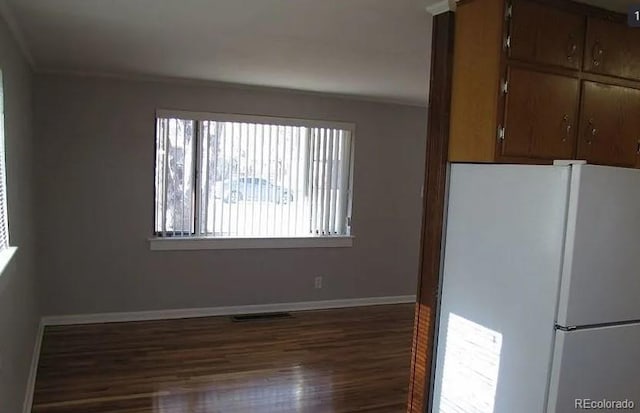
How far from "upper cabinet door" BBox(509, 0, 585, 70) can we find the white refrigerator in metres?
0.54

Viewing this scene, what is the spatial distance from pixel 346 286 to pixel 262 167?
1.67 metres

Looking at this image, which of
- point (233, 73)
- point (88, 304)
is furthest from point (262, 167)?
point (88, 304)

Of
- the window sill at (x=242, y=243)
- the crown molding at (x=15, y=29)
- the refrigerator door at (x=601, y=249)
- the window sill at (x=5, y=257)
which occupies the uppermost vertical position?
the crown molding at (x=15, y=29)

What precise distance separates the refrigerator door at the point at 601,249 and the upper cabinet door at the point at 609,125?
1.52 feet

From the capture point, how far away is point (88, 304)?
4672mm

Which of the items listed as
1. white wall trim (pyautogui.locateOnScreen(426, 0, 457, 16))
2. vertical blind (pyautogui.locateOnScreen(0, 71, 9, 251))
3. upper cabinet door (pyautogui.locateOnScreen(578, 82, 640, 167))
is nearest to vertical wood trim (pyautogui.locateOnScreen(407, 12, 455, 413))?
white wall trim (pyautogui.locateOnScreen(426, 0, 457, 16))

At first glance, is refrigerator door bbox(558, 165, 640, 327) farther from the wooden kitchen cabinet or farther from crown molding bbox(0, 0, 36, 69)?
crown molding bbox(0, 0, 36, 69)

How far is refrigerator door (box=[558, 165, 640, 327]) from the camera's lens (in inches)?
71.8

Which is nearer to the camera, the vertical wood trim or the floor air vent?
the vertical wood trim

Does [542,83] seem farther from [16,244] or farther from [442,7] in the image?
[16,244]

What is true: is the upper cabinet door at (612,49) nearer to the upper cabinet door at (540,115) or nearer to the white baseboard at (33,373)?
the upper cabinet door at (540,115)

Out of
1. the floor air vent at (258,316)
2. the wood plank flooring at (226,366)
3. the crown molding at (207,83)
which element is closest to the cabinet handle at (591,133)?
the wood plank flooring at (226,366)

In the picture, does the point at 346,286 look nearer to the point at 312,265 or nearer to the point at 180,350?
the point at 312,265

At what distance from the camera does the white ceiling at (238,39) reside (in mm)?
2354
